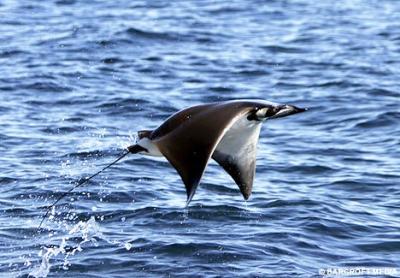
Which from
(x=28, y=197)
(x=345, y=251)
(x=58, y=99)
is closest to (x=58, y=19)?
(x=58, y=99)

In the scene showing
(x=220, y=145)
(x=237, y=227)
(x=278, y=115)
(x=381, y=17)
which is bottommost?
(x=381, y=17)

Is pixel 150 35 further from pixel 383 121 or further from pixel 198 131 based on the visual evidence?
pixel 198 131

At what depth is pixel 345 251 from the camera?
256 inches

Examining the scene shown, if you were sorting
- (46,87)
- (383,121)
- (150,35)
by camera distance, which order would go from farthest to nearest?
(150,35)
(46,87)
(383,121)

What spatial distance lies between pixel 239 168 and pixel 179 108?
4.01 m

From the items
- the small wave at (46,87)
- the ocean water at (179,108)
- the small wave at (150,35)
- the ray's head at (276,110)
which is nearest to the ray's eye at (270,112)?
the ray's head at (276,110)

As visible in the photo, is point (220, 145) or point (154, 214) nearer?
point (220, 145)

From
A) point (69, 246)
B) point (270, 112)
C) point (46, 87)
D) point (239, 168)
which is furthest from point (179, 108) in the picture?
point (270, 112)

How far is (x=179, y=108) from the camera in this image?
32.3ft

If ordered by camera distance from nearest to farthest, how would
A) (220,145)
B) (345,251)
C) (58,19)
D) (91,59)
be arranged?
(220,145) → (345,251) → (91,59) → (58,19)

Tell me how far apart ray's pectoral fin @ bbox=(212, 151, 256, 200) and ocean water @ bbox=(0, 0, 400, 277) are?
56 cm

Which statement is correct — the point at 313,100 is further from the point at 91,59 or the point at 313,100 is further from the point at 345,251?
the point at 345,251

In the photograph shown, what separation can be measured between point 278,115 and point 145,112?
457cm

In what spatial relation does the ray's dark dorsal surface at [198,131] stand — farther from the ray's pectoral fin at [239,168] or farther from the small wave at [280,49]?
the small wave at [280,49]
